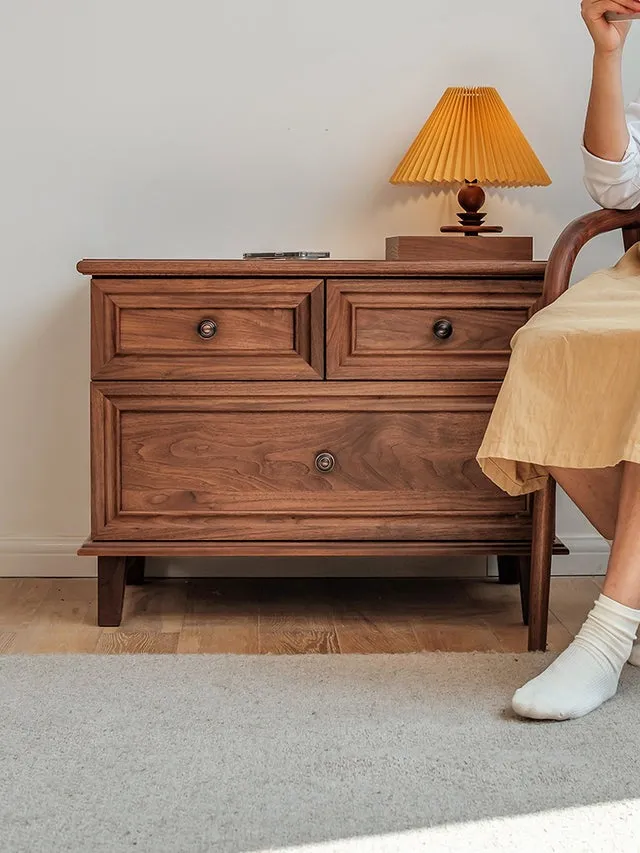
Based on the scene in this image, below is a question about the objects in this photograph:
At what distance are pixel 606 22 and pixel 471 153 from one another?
490 mm

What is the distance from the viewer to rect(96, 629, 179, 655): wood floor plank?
1794 mm

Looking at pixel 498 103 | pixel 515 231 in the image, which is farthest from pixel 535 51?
pixel 515 231

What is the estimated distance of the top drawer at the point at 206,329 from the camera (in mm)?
1889

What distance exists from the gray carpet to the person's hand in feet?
3.10

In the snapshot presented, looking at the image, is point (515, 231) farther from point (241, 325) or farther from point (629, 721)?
point (629, 721)

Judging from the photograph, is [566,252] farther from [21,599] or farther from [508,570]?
[21,599]

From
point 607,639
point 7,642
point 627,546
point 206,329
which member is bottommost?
point 7,642

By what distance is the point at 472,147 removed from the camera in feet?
6.99

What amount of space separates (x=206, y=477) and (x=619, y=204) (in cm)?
82

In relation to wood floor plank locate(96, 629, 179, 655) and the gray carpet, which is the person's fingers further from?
wood floor plank locate(96, 629, 179, 655)

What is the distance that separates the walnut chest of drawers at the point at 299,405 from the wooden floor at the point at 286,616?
0.14 m

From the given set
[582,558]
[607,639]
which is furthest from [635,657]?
[582,558]

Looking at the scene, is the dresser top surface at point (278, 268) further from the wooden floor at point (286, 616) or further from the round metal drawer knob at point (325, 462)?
the wooden floor at point (286, 616)

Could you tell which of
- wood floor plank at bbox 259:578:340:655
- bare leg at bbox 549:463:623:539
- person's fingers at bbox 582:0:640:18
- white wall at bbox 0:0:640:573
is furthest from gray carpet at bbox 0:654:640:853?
person's fingers at bbox 582:0:640:18
